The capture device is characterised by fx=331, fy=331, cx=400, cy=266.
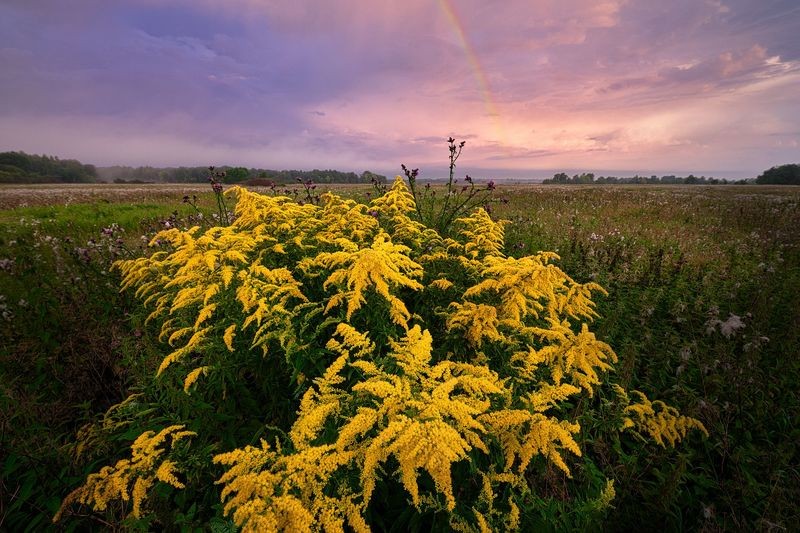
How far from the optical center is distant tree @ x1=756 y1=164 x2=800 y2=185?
6178 cm

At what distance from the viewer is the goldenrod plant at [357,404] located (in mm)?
2061

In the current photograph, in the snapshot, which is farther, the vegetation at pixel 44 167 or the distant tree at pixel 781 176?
the vegetation at pixel 44 167

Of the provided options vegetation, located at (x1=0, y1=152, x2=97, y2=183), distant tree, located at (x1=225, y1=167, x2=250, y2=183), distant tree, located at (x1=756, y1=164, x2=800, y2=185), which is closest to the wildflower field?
distant tree, located at (x1=225, y1=167, x2=250, y2=183)

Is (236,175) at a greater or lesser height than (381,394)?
greater

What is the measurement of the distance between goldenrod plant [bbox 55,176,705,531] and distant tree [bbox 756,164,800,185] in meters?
90.7

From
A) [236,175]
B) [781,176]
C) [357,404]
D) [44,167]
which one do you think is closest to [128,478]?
[357,404]

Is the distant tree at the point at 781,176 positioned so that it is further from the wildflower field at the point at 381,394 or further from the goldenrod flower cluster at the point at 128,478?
the goldenrod flower cluster at the point at 128,478

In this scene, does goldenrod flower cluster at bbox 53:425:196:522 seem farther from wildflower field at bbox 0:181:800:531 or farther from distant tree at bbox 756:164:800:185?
distant tree at bbox 756:164:800:185

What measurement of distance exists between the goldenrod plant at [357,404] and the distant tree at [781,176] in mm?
90736

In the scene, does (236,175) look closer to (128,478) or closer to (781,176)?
(128,478)

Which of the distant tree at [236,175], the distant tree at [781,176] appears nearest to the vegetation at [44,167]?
the distant tree at [236,175]

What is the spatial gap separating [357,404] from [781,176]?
98843 millimetres

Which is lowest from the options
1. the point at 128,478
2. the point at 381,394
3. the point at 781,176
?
the point at 128,478

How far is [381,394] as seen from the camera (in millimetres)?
2301
